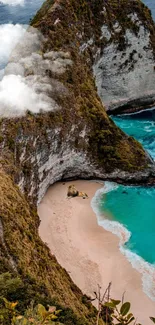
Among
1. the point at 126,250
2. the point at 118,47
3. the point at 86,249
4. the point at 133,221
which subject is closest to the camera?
the point at 86,249

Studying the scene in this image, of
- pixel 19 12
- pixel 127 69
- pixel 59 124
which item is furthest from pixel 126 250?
pixel 19 12

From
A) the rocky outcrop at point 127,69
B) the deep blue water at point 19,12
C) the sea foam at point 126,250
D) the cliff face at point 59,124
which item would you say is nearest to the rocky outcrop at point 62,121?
the cliff face at point 59,124

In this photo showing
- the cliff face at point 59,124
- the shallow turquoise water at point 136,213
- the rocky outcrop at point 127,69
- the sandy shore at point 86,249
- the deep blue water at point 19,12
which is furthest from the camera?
the deep blue water at point 19,12

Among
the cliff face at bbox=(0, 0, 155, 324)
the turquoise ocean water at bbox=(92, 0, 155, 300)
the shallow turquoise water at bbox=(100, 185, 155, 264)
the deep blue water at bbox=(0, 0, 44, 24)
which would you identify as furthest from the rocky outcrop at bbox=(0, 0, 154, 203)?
the deep blue water at bbox=(0, 0, 44, 24)

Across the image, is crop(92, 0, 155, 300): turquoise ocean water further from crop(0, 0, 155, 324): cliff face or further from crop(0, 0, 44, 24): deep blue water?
crop(0, 0, 44, 24): deep blue water

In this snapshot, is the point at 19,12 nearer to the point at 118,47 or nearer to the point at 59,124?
A: the point at 118,47

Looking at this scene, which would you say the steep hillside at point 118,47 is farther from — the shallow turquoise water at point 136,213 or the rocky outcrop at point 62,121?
the shallow turquoise water at point 136,213
